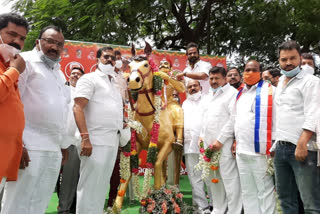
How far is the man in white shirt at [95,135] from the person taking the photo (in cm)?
385

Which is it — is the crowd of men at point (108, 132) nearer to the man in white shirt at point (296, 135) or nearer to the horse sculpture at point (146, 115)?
the man in white shirt at point (296, 135)

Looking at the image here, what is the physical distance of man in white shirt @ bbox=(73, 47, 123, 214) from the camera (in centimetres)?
385

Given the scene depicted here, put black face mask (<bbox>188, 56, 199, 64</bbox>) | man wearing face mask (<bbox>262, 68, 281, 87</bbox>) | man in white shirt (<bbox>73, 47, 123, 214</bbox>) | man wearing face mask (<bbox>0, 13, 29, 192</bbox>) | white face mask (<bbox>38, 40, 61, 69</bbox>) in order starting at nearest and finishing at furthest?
1. man wearing face mask (<bbox>0, 13, 29, 192</bbox>)
2. white face mask (<bbox>38, 40, 61, 69</bbox>)
3. man in white shirt (<bbox>73, 47, 123, 214</bbox>)
4. man wearing face mask (<bbox>262, 68, 281, 87</bbox>)
5. black face mask (<bbox>188, 56, 199, 64</bbox>)

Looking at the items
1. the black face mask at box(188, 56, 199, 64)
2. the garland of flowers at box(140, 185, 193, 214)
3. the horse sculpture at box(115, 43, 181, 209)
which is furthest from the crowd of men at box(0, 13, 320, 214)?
the black face mask at box(188, 56, 199, 64)

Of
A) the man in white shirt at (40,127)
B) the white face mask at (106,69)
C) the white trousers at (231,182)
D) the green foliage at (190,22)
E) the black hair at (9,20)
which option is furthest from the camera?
the green foliage at (190,22)

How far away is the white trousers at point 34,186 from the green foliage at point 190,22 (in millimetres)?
7790

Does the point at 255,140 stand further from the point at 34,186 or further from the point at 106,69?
the point at 34,186

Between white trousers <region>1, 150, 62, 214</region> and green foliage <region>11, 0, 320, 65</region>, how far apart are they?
7790mm

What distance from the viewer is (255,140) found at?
14.8 ft

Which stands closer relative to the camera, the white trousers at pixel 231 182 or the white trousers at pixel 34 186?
the white trousers at pixel 34 186

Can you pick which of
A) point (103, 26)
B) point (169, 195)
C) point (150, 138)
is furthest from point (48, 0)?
point (169, 195)

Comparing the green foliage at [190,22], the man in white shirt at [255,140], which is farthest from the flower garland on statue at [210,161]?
the green foliage at [190,22]

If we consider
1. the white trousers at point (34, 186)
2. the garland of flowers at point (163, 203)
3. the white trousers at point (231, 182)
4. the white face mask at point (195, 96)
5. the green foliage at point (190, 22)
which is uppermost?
the green foliage at point (190, 22)

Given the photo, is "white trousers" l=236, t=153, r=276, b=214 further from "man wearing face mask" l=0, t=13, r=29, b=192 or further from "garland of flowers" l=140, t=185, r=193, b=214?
"man wearing face mask" l=0, t=13, r=29, b=192
